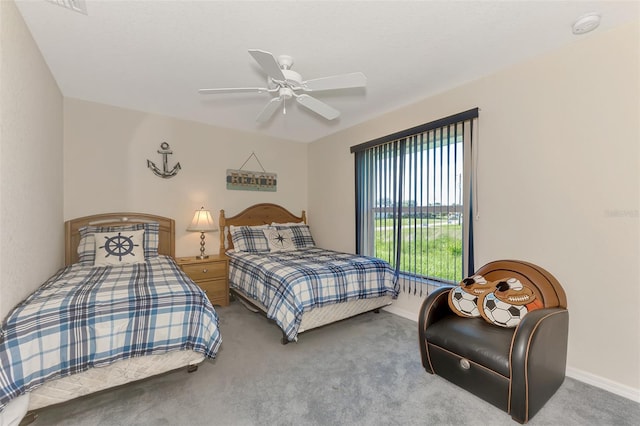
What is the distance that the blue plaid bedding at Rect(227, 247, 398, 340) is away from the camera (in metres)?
2.55

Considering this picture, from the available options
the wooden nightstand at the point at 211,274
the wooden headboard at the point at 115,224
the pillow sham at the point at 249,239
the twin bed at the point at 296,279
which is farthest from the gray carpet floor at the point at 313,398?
the wooden headboard at the point at 115,224

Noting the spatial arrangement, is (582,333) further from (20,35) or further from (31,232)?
(20,35)

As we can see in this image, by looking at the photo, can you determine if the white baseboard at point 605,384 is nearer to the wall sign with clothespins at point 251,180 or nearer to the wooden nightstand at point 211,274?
the wooden nightstand at point 211,274

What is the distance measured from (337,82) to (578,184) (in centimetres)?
188

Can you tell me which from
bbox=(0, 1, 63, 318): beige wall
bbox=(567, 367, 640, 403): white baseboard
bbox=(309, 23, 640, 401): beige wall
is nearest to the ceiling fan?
Answer: bbox=(0, 1, 63, 318): beige wall

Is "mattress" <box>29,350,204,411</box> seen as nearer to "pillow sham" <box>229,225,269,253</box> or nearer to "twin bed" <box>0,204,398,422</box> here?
"twin bed" <box>0,204,398,422</box>

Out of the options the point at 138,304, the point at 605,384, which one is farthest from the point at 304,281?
the point at 605,384

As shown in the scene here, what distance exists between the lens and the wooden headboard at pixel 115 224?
3184 mm

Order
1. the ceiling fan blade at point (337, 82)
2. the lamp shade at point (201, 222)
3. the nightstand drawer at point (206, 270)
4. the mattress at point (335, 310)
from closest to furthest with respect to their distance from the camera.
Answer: the ceiling fan blade at point (337, 82) < the mattress at point (335, 310) < the nightstand drawer at point (206, 270) < the lamp shade at point (201, 222)

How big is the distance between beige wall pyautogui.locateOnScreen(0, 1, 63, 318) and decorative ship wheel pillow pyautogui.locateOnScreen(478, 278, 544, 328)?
9.57 ft

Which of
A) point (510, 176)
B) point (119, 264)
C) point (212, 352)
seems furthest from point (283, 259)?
point (510, 176)

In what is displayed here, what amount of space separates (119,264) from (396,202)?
302 cm

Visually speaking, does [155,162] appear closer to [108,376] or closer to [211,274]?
[211,274]

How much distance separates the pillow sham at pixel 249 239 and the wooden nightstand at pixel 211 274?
10.9 inches
